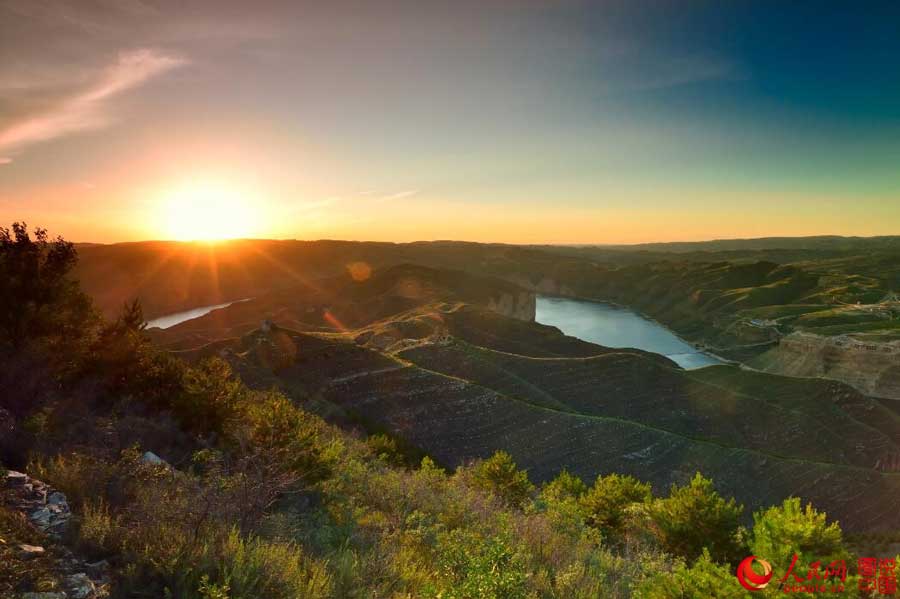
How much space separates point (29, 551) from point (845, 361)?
8405cm

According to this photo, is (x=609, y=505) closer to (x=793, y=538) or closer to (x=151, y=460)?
(x=793, y=538)

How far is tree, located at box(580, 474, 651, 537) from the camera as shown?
19453 millimetres

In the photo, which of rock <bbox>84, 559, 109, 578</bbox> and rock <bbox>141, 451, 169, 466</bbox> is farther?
rock <bbox>141, 451, 169, 466</bbox>

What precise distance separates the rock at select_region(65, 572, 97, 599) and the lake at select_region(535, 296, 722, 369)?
9549 centimetres

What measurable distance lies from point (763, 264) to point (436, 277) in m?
93.4

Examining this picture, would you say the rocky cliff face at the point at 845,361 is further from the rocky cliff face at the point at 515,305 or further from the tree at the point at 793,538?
the tree at the point at 793,538

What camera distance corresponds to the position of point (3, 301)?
58.1 feet

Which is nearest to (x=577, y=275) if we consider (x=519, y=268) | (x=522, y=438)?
(x=519, y=268)

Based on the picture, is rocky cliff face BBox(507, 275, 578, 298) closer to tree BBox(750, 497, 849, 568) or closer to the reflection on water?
the reflection on water

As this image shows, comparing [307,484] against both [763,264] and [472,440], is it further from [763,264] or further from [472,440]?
[763,264]

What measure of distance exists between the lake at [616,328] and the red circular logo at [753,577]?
89039mm

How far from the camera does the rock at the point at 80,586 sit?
4434 millimetres

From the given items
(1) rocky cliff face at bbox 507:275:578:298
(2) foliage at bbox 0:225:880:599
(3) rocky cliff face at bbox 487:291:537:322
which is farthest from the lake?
(2) foliage at bbox 0:225:880:599

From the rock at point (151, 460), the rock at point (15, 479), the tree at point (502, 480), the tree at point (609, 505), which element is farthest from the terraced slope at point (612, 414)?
the rock at point (15, 479)
